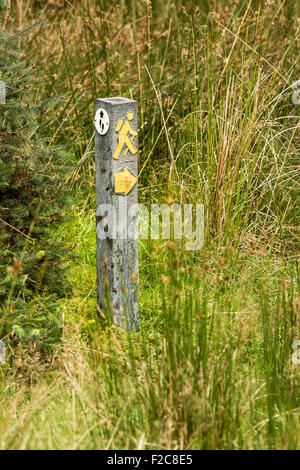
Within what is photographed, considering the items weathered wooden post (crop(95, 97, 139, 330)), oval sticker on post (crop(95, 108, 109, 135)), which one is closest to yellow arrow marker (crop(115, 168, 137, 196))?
weathered wooden post (crop(95, 97, 139, 330))

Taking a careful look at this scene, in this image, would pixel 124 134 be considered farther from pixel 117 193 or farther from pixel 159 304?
pixel 159 304

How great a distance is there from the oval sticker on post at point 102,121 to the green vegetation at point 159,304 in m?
0.21

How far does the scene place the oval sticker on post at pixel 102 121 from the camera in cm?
311

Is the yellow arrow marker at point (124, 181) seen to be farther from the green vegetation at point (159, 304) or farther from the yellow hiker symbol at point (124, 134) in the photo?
the green vegetation at point (159, 304)

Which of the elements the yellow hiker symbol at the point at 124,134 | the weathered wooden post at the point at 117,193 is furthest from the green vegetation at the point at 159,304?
the yellow hiker symbol at the point at 124,134

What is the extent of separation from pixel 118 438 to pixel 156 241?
1.68m

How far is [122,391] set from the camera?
236cm

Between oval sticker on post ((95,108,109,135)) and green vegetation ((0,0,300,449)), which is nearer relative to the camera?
green vegetation ((0,0,300,449))

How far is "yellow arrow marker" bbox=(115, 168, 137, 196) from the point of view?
317 cm

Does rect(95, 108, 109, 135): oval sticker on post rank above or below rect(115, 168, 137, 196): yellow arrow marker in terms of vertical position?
above

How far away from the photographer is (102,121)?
314cm

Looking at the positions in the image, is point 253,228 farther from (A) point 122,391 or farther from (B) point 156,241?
(A) point 122,391

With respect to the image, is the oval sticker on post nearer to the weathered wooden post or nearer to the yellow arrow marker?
the weathered wooden post

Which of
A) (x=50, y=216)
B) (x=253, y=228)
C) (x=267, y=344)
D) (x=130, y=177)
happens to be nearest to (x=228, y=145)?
(x=253, y=228)
